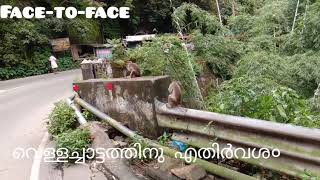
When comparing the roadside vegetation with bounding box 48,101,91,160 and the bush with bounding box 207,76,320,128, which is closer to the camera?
the bush with bounding box 207,76,320,128

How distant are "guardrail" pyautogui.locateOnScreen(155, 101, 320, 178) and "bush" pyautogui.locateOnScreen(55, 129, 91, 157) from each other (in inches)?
76.1

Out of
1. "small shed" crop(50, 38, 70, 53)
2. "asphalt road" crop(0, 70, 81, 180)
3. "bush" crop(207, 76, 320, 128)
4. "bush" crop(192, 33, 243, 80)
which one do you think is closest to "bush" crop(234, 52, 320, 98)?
"bush" crop(192, 33, 243, 80)

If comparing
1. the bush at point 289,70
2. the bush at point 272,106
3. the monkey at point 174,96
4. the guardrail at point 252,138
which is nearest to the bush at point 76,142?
the guardrail at point 252,138

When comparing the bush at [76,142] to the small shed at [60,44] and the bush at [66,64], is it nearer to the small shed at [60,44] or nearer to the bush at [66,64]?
the bush at [66,64]

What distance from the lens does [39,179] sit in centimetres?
610

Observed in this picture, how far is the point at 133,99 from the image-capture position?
687 cm

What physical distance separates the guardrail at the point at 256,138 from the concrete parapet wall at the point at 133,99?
851 millimetres

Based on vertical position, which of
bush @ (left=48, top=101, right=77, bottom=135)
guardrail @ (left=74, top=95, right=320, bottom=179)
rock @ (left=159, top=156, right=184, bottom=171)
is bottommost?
bush @ (left=48, top=101, right=77, bottom=135)

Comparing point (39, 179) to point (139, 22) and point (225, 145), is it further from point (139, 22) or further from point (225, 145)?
point (139, 22)

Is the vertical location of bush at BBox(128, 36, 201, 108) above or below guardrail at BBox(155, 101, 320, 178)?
above

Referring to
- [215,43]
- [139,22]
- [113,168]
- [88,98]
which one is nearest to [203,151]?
[113,168]

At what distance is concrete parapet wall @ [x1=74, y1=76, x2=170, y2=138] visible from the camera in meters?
6.29

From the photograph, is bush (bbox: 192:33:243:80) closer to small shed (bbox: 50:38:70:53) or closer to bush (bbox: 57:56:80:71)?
bush (bbox: 57:56:80:71)

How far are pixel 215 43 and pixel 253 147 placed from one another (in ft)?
22.2
